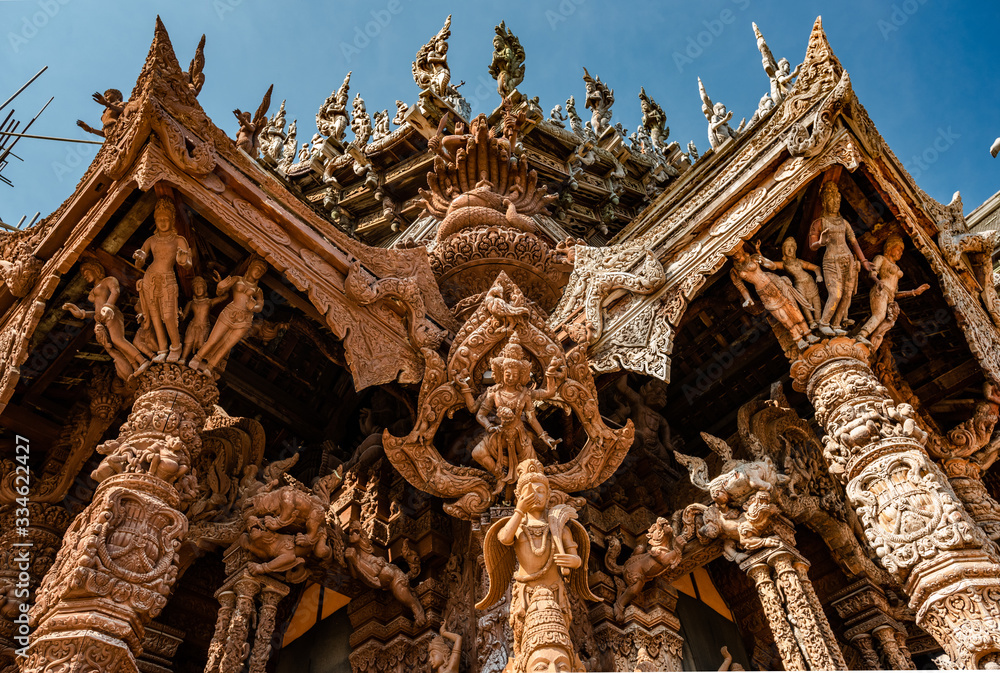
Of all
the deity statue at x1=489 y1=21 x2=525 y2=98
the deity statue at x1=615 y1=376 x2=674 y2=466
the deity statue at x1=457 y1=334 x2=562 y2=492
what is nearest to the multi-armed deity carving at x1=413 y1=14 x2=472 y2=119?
the deity statue at x1=489 y1=21 x2=525 y2=98

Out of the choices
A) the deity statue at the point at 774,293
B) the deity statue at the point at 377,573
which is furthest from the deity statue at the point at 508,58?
the deity statue at the point at 377,573

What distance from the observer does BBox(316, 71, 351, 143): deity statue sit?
54.4ft

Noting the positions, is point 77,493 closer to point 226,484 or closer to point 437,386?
point 226,484

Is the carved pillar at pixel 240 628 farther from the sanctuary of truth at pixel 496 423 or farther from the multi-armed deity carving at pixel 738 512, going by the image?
the multi-armed deity carving at pixel 738 512

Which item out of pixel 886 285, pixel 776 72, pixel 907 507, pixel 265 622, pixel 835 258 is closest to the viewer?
pixel 907 507

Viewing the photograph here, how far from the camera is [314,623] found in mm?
7930

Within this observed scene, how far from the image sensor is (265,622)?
6.23m

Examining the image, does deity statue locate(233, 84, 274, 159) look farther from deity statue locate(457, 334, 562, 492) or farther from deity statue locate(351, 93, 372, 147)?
deity statue locate(351, 93, 372, 147)

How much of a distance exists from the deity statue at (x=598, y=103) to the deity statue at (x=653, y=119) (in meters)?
1.12

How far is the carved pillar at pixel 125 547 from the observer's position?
4684mm

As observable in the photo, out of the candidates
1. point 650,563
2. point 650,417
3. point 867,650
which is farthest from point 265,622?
point 867,650

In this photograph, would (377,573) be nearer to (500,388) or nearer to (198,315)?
(500,388)

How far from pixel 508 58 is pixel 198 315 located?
9.43m

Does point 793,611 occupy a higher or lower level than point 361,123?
lower
